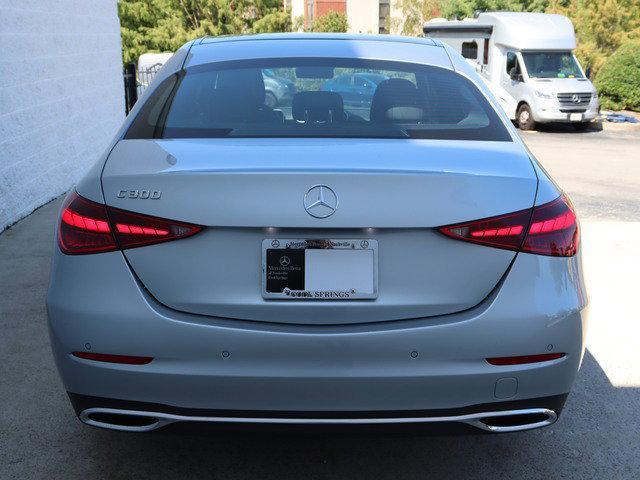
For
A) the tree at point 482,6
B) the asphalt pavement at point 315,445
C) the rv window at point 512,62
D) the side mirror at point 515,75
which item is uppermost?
the asphalt pavement at point 315,445

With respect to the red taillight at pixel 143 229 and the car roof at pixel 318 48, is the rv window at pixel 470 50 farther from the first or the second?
the red taillight at pixel 143 229

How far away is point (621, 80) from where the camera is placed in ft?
81.5

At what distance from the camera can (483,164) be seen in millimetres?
2744

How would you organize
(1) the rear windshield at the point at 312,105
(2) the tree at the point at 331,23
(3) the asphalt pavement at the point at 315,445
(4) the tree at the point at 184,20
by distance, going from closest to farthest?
(1) the rear windshield at the point at 312,105, (3) the asphalt pavement at the point at 315,445, (4) the tree at the point at 184,20, (2) the tree at the point at 331,23

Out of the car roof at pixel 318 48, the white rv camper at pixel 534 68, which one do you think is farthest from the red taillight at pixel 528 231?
the white rv camper at pixel 534 68

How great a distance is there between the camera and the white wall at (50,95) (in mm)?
8250

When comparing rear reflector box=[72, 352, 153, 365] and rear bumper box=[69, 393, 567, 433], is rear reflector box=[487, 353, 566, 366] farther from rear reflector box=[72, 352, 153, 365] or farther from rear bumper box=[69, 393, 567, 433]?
rear reflector box=[72, 352, 153, 365]

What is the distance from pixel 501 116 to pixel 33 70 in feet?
23.2

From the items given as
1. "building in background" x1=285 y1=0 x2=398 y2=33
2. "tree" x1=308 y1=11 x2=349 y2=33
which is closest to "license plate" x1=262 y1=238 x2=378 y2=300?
"tree" x1=308 y1=11 x2=349 y2=33

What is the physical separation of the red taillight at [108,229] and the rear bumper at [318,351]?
0.05 m

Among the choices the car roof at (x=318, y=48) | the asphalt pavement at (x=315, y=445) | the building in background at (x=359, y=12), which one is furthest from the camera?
the building in background at (x=359, y=12)

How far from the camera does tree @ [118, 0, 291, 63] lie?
4784 centimetres

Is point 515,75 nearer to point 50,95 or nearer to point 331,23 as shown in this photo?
point 50,95

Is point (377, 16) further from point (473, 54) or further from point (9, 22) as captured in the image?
point (9, 22)
